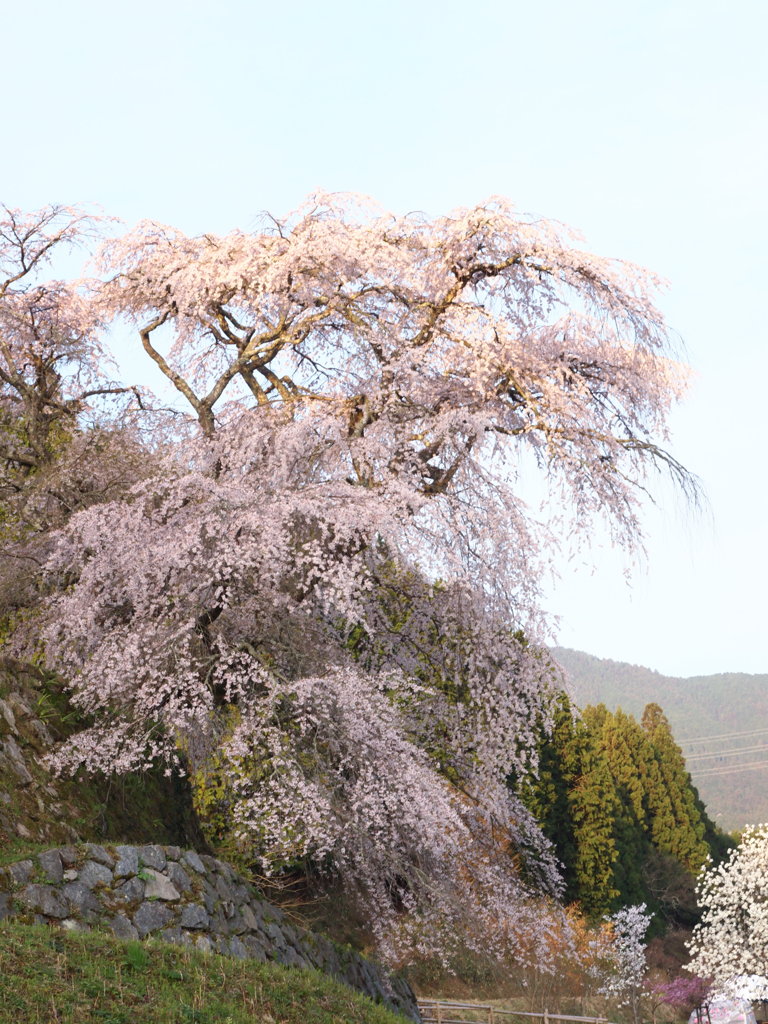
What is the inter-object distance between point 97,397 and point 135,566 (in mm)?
8638

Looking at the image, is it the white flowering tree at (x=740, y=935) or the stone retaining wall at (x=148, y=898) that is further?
the white flowering tree at (x=740, y=935)

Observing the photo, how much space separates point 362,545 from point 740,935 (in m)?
24.4

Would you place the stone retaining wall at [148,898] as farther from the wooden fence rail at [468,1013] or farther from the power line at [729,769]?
the power line at [729,769]

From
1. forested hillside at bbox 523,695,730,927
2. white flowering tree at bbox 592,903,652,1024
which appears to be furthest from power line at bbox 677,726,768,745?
white flowering tree at bbox 592,903,652,1024

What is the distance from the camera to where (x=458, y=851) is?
14828 millimetres

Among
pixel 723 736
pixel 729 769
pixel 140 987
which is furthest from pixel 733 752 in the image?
pixel 140 987

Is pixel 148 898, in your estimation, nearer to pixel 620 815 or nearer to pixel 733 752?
pixel 620 815

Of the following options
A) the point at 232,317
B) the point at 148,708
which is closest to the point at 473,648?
the point at 148,708

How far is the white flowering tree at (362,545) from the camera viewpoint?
13.7 meters

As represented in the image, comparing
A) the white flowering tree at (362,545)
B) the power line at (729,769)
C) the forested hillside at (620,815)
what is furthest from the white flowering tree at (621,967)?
the power line at (729,769)

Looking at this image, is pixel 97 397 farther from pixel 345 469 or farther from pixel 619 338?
pixel 619 338

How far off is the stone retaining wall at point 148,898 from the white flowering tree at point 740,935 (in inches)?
871

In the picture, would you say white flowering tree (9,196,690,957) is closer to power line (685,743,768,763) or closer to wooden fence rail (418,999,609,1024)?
wooden fence rail (418,999,609,1024)

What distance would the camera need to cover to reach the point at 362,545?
578 inches
